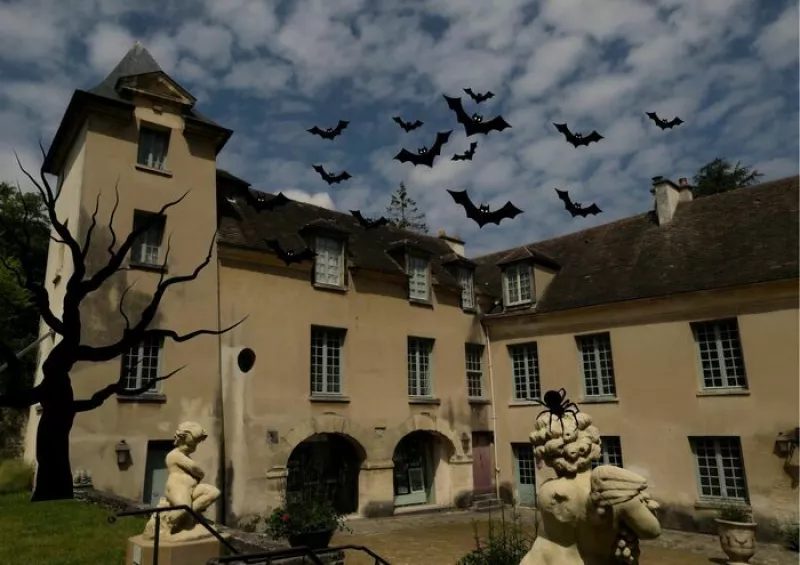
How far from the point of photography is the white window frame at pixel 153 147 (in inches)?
564

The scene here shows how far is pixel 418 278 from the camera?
18.9 metres

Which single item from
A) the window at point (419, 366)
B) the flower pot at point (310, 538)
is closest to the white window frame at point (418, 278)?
the window at point (419, 366)

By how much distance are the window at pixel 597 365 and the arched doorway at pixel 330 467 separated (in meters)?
6.88

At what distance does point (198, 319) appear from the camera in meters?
13.7

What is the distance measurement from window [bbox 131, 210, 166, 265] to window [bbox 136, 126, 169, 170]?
54.3 inches

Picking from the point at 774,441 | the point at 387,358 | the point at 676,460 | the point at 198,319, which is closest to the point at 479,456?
the point at 387,358

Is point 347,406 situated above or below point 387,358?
Result: below

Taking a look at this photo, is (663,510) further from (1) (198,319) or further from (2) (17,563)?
(2) (17,563)

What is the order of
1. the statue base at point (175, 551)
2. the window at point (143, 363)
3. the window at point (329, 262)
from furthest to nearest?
the window at point (329, 262) < the window at point (143, 363) < the statue base at point (175, 551)

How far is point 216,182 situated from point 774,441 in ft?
49.7

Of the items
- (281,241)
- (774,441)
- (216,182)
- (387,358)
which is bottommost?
(774,441)

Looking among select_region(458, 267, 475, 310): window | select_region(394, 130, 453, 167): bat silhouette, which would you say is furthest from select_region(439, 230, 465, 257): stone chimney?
select_region(394, 130, 453, 167): bat silhouette

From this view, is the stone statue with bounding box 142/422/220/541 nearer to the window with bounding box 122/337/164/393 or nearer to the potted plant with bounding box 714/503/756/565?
the window with bounding box 122/337/164/393

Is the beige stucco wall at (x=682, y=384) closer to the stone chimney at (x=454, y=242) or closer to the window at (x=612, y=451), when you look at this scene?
the window at (x=612, y=451)
